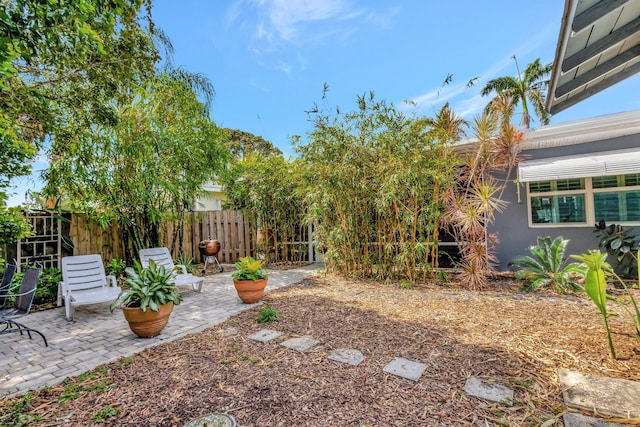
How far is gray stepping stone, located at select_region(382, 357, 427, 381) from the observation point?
2.51m

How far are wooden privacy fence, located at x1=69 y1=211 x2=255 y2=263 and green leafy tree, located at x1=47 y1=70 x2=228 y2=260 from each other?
1.79ft

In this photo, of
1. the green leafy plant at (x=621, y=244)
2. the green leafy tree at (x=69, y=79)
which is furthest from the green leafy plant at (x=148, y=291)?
the green leafy plant at (x=621, y=244)

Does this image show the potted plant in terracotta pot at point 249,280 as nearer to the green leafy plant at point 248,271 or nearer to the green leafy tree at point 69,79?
the green leafy plant at point 248,271

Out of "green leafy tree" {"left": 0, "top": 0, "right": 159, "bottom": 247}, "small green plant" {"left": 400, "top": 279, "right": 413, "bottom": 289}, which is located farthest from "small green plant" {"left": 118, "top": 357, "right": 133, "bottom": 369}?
"small green plant" {"left": 400, "top": 279, "right": 413, "bottom": 289}

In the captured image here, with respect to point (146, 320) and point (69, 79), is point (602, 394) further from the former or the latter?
point (69, 79)

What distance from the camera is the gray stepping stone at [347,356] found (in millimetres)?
2807

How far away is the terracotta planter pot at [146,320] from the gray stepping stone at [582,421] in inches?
150

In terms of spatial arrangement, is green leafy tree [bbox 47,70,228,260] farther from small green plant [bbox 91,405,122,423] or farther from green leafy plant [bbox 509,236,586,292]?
green leafy plant [bbox 509,236,586,292]

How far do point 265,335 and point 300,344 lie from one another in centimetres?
53

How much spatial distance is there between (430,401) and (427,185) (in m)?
4.18

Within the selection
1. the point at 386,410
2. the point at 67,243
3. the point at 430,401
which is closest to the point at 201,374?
the point at 386,410

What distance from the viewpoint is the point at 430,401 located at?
7.11 feet

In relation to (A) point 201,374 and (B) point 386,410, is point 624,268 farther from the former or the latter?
(A) point 201,374

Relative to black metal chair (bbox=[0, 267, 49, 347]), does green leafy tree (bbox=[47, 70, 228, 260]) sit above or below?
above
